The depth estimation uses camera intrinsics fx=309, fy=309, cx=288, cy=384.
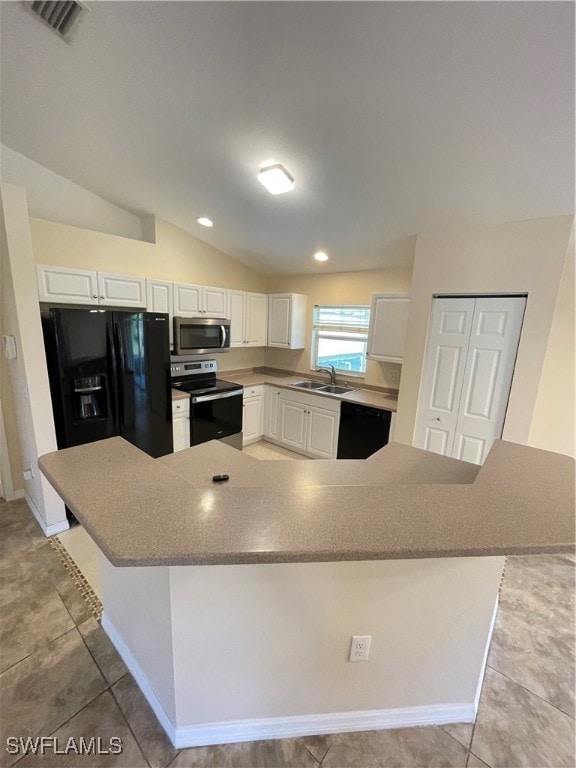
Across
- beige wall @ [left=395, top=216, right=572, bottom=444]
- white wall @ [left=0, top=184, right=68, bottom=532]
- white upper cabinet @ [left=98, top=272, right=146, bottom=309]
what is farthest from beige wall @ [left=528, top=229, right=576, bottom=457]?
white wall @ [left=0, top=184, right=68, bottom=532]

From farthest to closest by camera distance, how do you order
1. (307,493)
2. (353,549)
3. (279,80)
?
(279,80) < (307,493) < (353,549)

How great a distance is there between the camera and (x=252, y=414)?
4.18m

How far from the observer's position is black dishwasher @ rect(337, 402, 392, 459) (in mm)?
3291

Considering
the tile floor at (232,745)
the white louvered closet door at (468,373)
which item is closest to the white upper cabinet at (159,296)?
the tile floor at (232,745)

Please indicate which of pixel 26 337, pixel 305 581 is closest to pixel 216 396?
pixel 26 337

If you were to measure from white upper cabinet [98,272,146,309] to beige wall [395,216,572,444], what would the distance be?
2671 millimetres

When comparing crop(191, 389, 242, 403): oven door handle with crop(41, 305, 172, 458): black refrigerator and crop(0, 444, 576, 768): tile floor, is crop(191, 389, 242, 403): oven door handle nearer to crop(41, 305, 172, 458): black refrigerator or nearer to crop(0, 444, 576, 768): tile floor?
crop(41, 305, 172, 458): black refrigerator

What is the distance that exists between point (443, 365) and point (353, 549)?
2.51 m

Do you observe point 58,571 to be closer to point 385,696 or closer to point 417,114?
point 385,696

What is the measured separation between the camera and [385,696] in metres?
1.28

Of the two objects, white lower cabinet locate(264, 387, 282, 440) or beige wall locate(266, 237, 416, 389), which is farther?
white lower cabinet locate(264, 387, 282, 440)

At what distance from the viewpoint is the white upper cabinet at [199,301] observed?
11.3 feet

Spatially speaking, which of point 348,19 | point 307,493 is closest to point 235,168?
point 348,19

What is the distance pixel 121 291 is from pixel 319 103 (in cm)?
229
